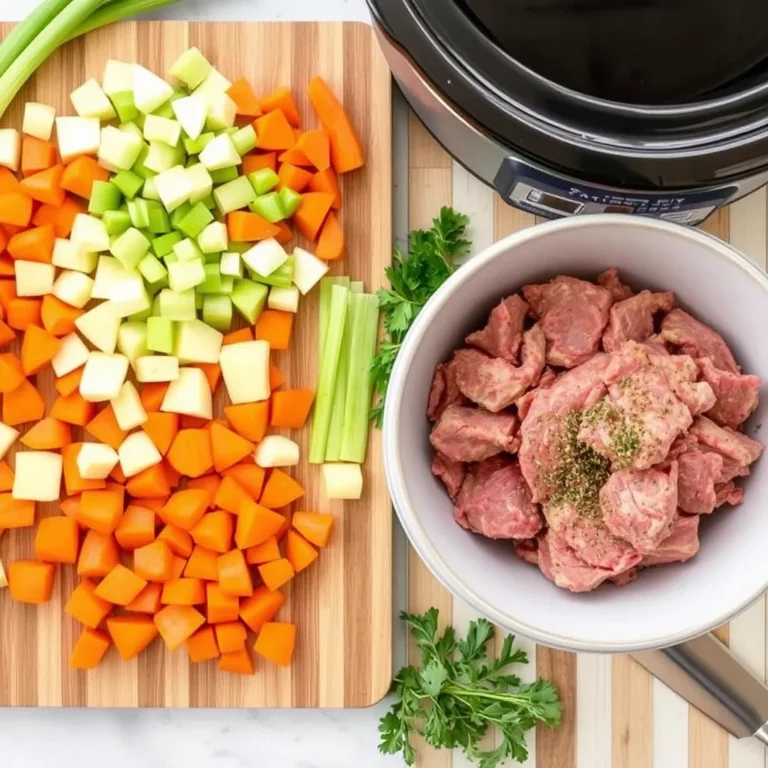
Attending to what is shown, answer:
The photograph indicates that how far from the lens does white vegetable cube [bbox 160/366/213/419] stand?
1679 mm

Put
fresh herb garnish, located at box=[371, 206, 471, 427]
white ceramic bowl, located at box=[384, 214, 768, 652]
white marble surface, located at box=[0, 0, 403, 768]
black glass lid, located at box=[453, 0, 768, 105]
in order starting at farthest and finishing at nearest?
1. white marble surface, located at box=[0, 0, 403, 768]
2. fresh herb garnish, located at box=[371, 206, 471, 427]
3. white ceramic bowl, located at box=[384, 214, 768, 652]
4. black glass lid, located at box=[453, 0, 768, 105]

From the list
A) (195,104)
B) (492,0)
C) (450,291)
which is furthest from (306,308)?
(492,0)

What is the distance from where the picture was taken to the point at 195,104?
1.64 metres

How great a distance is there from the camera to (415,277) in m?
1.62

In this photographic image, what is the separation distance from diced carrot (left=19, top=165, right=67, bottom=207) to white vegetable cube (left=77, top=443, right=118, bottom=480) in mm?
454

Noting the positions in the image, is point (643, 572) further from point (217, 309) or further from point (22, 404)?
point (22, 404)

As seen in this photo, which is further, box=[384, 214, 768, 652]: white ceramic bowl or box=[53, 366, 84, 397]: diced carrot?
box=[53, 366, 84, 397]: diced carrot

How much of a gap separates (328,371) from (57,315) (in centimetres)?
51

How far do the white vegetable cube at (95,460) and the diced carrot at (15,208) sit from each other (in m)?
0.43

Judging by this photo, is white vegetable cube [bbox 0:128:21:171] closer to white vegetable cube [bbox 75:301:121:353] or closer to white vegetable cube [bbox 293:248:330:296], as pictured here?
white vegetable cube [bbox 75:301:121:353]

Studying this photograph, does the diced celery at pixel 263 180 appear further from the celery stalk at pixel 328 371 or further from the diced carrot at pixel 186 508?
the diced carrot at pixel 186 508

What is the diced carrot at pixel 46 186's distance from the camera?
167 cm

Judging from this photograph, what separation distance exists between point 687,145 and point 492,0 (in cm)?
29

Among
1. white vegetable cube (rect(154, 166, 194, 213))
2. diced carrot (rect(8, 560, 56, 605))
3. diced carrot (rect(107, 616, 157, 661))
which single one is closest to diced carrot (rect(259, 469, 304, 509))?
diced carrot (rect(107, 616, 157, 661))
